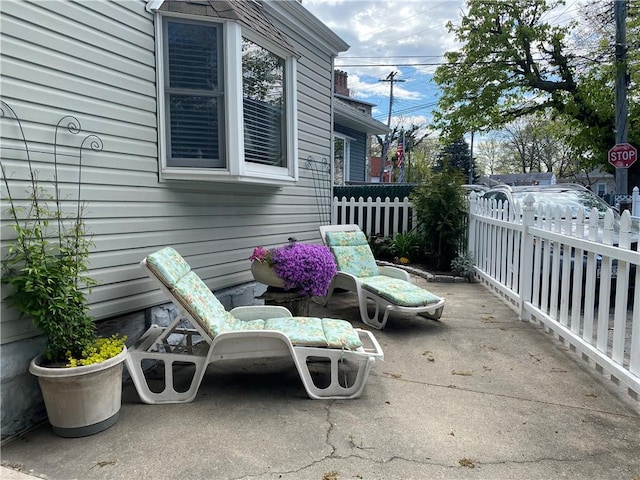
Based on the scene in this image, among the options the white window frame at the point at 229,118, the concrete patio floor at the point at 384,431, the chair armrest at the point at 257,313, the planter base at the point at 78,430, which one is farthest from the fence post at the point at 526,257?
the planter base at the point at 78,430

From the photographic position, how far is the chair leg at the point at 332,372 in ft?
9.61

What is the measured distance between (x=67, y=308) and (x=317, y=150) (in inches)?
178

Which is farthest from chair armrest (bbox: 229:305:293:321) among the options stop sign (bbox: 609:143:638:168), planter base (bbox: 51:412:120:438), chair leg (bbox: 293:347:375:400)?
stop sign (bbox: 609:143:638:168)

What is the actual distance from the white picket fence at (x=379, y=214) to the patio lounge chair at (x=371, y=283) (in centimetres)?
325

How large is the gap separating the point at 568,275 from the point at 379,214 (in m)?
5.48

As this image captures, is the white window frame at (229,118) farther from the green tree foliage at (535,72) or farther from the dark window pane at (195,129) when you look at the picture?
the green tree foliage at (535,72)

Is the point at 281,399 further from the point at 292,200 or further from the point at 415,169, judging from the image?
the point at 415,169

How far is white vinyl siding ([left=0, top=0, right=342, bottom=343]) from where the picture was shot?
257 centimetres

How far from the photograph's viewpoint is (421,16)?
1653 centimetres

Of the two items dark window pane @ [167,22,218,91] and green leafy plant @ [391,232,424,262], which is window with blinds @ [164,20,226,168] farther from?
green leafy plant @ [391,232,424,262]

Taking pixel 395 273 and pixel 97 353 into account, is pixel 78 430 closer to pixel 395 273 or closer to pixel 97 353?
pixel 97 353

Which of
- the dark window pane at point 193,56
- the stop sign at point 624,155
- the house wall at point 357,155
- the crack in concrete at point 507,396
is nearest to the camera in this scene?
the crack in concrete at point 507,396

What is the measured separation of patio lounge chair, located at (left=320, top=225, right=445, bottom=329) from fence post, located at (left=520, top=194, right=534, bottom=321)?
3.05 feet

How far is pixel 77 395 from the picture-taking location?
2428 millimetres
